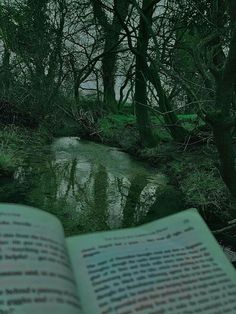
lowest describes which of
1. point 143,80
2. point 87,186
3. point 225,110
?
point 87,186

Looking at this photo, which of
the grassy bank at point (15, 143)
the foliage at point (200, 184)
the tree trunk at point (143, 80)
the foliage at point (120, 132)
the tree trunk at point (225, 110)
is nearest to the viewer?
the tree trunk at point (225, 110)

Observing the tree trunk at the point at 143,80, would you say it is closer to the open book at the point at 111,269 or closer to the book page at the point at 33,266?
the open book at the point at 111,269

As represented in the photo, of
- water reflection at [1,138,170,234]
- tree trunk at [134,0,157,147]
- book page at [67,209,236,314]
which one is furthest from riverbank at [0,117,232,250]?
book page at [67,209,236,314]

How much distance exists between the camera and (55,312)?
3.41ft

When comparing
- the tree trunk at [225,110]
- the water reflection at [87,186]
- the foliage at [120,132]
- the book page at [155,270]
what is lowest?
the water reflection at [87,186]

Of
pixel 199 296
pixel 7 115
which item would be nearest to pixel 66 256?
pixel 199 296

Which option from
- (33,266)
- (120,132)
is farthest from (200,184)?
(120,132)

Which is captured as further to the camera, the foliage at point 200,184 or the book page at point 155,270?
the foliage at point 200,184

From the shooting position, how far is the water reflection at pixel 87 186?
6.48 meters

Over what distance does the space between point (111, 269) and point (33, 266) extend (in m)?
0.21

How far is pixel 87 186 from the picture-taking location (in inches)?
330

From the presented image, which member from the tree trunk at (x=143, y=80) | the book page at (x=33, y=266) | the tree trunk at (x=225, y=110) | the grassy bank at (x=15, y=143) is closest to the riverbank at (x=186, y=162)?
the tree trunk at (x=225, y=110)

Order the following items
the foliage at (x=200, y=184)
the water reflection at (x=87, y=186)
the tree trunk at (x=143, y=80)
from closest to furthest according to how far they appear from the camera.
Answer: the water reflection at (x=87, y=186) → the foliage at (x=200, y=184) → the tree trunk at (x=143, y=80)

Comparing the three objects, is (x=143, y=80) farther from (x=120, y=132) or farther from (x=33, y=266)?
(x=33, y=266)
